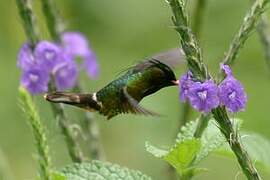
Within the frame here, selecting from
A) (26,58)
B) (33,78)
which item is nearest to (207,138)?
(33,78)

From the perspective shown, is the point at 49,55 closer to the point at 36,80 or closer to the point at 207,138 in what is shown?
the point at 36,80

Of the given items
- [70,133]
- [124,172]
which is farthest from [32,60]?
[124,172]

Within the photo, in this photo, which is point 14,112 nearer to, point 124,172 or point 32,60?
point 32,60

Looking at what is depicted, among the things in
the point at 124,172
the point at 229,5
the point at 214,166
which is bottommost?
the point at 214,166

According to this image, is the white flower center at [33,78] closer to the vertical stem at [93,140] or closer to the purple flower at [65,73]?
the purple flower at [65,73]

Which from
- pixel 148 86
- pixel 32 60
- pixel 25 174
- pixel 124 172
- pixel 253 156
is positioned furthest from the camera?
pixel 25 174

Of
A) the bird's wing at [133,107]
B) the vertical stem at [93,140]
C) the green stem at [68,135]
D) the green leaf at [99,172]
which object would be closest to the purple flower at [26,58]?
the green stem at [68,135]

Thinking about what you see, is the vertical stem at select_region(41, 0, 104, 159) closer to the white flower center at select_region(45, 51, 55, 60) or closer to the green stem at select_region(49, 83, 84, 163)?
the white flower center at select_region(45, 51, 55, 60)
